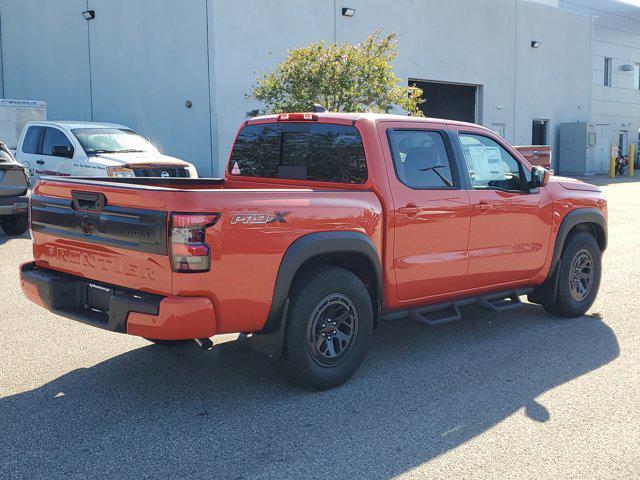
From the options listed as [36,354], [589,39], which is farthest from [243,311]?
[589,39]

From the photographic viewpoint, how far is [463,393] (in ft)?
15.6

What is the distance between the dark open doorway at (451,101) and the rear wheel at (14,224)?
19291 mm

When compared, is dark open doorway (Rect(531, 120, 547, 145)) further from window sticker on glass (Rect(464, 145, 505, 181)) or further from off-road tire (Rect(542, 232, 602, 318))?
window sticker on glass (Rect(464, 145, 505, 181))

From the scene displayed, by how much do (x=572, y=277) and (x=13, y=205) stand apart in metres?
8.53

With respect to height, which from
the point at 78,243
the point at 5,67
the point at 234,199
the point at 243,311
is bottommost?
the point at 243,311

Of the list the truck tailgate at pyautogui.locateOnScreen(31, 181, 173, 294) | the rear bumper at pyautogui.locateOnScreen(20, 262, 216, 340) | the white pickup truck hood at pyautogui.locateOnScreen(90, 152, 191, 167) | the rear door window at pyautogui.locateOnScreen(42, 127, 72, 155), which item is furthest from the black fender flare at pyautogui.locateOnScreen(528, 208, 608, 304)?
the rear door window at pyautogui.locateOnScreen(42, 127, 72, 155)

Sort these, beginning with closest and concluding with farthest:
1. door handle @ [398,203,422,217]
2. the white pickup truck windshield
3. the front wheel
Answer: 1. the front wheel
2. door handle @ [398,203,422,217]
3. the white pickup truck windshield

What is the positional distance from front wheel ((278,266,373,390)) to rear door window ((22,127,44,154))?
436 inches

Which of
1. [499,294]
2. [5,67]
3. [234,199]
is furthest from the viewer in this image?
[5,67]

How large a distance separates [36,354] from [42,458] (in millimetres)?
1964

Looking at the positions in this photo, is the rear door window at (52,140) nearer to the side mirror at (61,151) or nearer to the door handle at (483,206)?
the side mirror at (61,151)

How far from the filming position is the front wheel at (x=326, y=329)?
457cm

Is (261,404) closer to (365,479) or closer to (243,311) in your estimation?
(243,311)

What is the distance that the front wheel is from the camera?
15.0 ft
